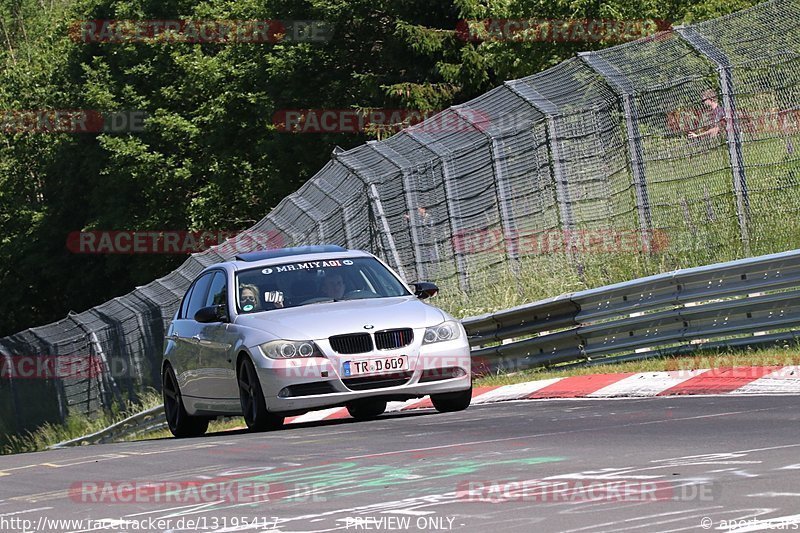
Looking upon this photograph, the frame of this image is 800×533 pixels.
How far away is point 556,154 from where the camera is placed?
1786 centimetres

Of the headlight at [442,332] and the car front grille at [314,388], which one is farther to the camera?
the headlight at [442,332]

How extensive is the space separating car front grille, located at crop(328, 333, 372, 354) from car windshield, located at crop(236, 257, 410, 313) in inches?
42.2

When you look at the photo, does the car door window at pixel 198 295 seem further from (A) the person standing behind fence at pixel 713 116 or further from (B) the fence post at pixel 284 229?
(B) the fence post at pixel 284 229

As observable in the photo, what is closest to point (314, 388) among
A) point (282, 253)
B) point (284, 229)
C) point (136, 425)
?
point (282, 253)

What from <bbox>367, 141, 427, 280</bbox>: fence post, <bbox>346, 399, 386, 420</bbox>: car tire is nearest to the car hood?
<bbox>346, 399, 386, 420</bbox>: car tire

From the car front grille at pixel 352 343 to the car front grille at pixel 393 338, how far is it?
8 cm

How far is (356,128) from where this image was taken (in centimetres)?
5000

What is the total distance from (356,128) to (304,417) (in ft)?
111

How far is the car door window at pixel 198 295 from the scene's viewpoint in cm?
1477

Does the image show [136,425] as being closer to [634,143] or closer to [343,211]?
[343,211]

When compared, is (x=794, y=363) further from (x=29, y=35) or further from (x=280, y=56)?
(x=29, y=35)

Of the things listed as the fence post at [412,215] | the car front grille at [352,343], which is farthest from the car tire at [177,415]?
the fence post at [412,215]

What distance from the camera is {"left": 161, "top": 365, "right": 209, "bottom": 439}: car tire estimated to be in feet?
49.1

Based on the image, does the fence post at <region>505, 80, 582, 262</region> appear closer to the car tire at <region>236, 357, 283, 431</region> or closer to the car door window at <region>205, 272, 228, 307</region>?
the car door window at <region>205, 272, 228, 307</region>
